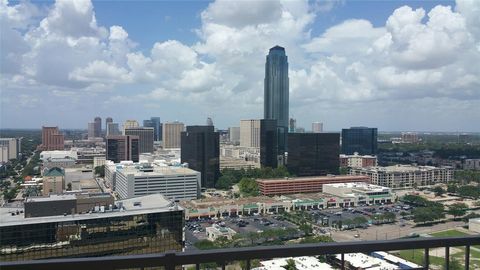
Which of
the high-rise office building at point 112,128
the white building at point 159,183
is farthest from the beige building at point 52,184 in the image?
the high-rise office building at point 112,128

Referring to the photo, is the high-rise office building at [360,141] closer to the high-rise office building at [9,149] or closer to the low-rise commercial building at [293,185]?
the low-rise commercial building at [293,185]

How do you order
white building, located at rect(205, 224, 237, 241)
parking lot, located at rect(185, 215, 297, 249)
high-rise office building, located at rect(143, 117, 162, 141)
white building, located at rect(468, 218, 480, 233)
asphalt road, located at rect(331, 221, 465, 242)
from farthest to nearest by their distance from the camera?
high-rise office building, located at rect(143, 117, 162, 141) → parking lot, located at rect(185, 215, 297, 249) → asphalt road, located at rect(331, 221, 465, 242) → white building, located at rect(468, 218, 480, 233) → white building, located at rect(205, 224, 237, 241)

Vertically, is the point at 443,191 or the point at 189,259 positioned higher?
the point at 189,259

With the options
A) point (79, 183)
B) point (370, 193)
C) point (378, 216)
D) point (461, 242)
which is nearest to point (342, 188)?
point (370, 193)

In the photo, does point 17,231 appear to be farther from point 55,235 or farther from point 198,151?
Result: point 198,151

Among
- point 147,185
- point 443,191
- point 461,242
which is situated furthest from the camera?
point 443,191

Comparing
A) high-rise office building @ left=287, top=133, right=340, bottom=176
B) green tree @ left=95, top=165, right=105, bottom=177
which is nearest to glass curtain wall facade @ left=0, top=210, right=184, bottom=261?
high-rise office building @ left=287, top=133, right=340, bottom=176

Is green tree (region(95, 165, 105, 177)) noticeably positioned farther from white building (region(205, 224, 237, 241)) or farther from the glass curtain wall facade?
the glass curtain wall facade
